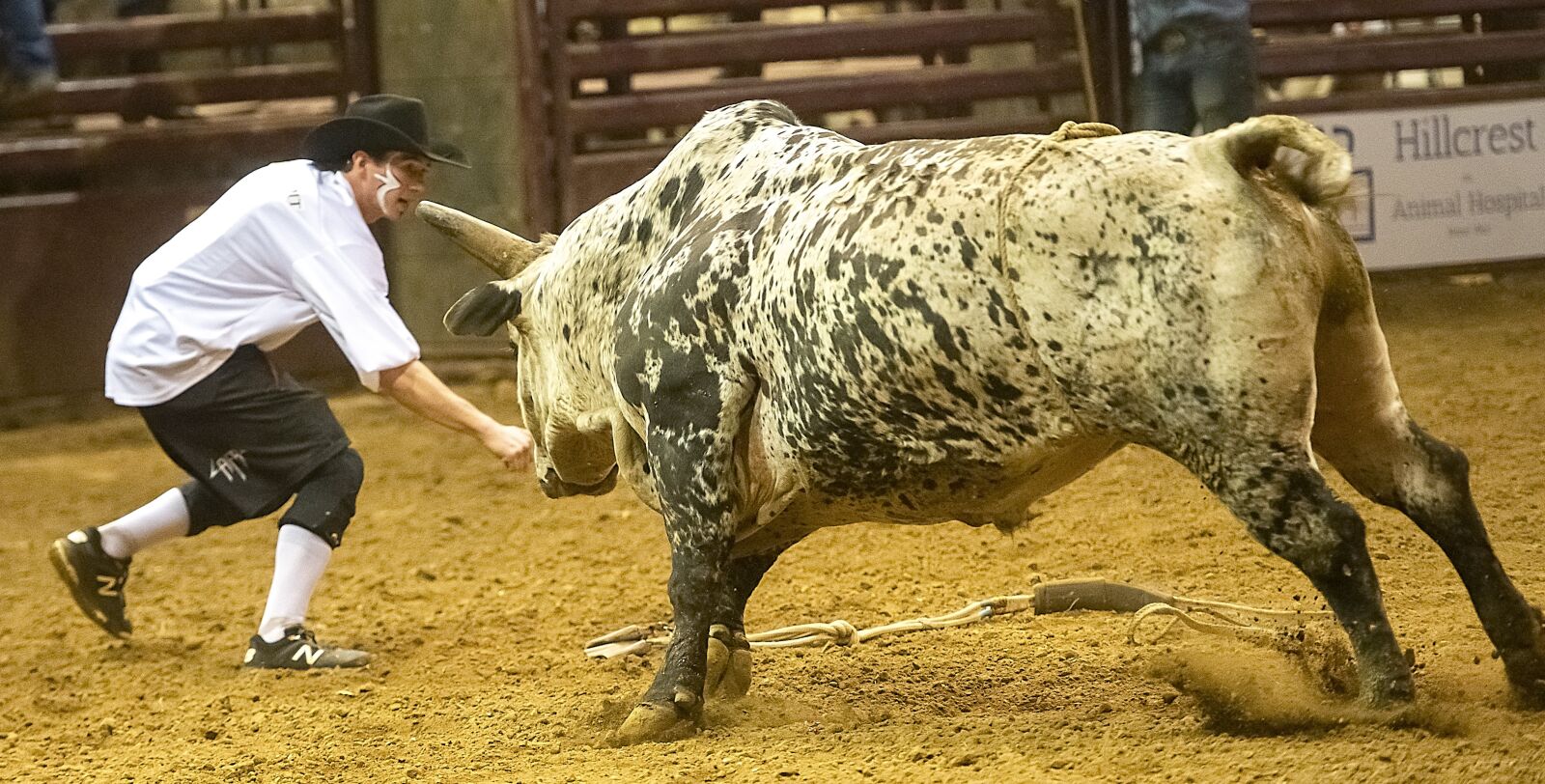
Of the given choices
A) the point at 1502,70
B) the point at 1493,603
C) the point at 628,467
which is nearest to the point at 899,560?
the point at 628,467

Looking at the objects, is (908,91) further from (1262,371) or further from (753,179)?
(1262,371)

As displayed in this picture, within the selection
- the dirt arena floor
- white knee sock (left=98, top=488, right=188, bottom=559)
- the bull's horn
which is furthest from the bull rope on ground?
white knee sock (left=98, top=488, right=188, bottom=559)

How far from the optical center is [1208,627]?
405cm

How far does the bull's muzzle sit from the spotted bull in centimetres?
32

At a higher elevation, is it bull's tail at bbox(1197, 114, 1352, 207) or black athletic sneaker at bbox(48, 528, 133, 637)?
bull's tail at bbox(1197, 114, 1352, 207)

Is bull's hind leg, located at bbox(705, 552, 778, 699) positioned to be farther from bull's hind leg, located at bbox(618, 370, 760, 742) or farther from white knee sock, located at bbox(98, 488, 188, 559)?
white knee sock, located at bbox(98, 488, 188, 559)

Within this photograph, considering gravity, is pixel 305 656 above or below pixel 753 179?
below

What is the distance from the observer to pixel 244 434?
5.21 meters

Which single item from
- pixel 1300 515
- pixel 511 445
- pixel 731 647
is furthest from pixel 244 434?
pixel 1300 515

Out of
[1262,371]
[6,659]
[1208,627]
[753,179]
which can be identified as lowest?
[6,659]

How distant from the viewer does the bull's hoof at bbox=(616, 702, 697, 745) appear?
3.76 meters

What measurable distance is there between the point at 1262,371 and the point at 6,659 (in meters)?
4.09

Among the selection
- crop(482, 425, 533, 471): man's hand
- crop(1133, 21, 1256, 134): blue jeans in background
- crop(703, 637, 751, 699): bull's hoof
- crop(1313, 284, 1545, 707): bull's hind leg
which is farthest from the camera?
crop(1133, 21, 1256, 134): blue jeans in background

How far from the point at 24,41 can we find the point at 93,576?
192 inches
